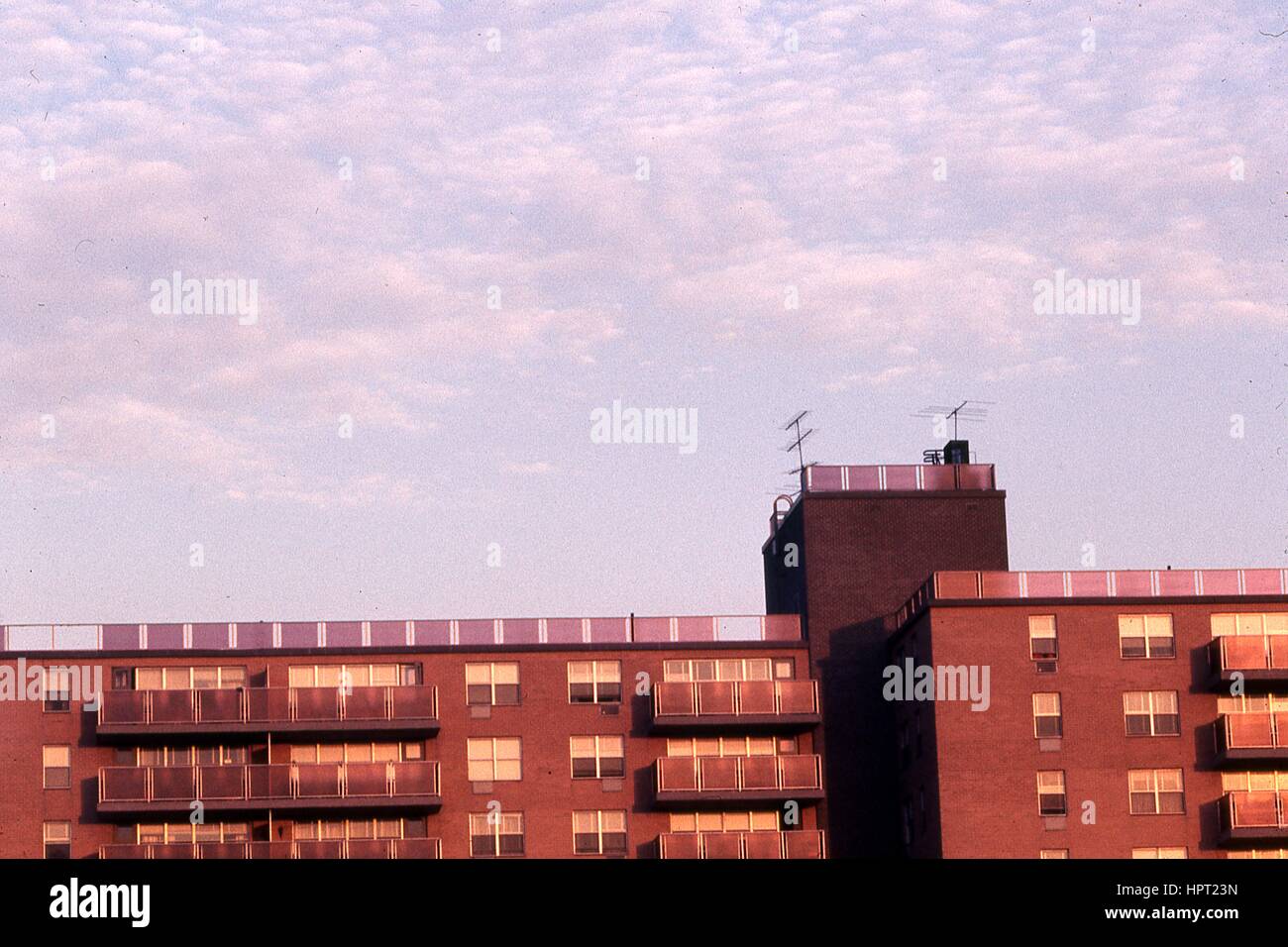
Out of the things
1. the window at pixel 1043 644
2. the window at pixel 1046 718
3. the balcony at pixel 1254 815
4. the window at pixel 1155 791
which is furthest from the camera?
the window at pixel 1043 644

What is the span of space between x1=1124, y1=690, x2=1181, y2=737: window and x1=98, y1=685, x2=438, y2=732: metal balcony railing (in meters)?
23.5

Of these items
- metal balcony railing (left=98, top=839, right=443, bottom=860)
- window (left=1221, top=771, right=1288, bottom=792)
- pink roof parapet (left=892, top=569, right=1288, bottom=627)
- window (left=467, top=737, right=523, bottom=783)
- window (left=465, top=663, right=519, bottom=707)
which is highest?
pink roof parapet (left=892, top=569, right=1288, bottom=627)

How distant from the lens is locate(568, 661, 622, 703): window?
73.1m

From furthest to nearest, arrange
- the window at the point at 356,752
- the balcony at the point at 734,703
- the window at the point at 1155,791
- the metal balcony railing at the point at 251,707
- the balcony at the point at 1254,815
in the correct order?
1. the window at the point at 356,752
2. the balcony at the point at 734,703
3. the metal balcony railing at the point at 251,707
4. the window at the point at 1155,791
5. the balcony at the point at 1254,815

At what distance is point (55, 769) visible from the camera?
71.0 m

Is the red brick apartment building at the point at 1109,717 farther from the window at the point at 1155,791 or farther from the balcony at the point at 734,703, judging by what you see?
the balcony at the point at 734,703

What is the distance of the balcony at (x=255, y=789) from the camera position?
6962 cm

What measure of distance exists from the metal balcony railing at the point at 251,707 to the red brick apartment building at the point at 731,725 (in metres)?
0.09

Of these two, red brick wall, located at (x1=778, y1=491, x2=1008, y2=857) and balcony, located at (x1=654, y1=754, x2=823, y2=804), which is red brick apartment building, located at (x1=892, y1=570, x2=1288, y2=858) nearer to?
balcony, located at (x1=654, y1=754, x2=823, y2=804)

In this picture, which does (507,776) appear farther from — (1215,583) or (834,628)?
(1215,583)
